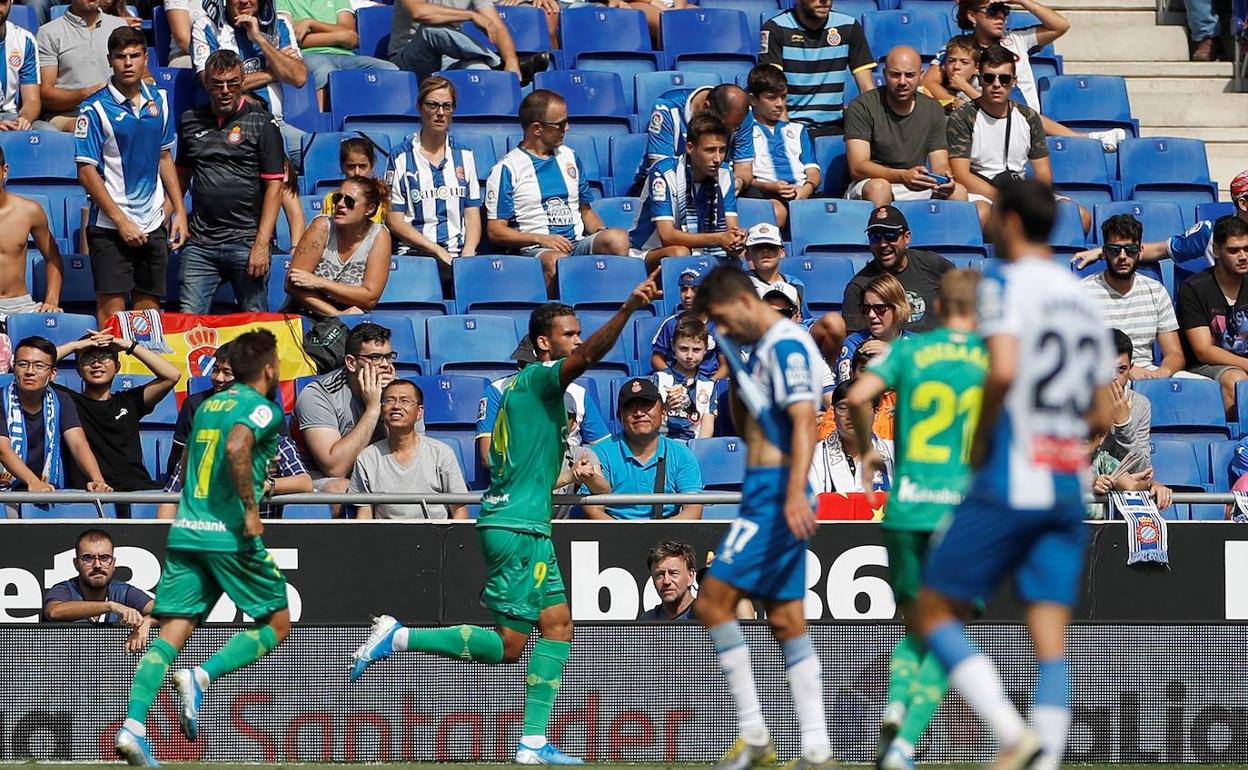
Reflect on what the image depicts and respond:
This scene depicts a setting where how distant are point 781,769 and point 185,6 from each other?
27.0 ft

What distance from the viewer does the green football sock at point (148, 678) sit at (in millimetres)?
7863

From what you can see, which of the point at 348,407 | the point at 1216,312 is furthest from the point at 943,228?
the point at 348,407

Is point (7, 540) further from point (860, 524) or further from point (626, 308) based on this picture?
point (860, 524)

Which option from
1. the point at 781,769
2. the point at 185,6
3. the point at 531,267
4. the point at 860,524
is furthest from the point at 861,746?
the point at 185,6

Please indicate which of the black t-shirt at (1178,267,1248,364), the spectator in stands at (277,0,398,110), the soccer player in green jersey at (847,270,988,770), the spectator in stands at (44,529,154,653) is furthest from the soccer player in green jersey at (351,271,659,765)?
the spectator in stands at (277,0,398,110)

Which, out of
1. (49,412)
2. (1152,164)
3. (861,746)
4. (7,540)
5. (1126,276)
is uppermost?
(1152,164)

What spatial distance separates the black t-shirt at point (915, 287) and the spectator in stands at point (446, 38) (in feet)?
11.9

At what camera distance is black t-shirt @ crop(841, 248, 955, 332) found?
11.3 metres

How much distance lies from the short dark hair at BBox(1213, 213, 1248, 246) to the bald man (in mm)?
1865

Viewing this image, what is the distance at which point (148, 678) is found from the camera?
7.91 meters

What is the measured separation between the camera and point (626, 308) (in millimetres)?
7555

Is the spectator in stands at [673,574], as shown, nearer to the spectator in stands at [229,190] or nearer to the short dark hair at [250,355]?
the short dark hair at [250,355]

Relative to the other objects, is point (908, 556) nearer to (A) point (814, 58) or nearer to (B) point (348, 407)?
(B) point (348, 407)

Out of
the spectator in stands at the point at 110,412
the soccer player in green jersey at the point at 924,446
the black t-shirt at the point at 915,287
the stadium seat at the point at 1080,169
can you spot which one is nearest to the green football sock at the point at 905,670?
the soccer player in green jersey at the point at 924,446
